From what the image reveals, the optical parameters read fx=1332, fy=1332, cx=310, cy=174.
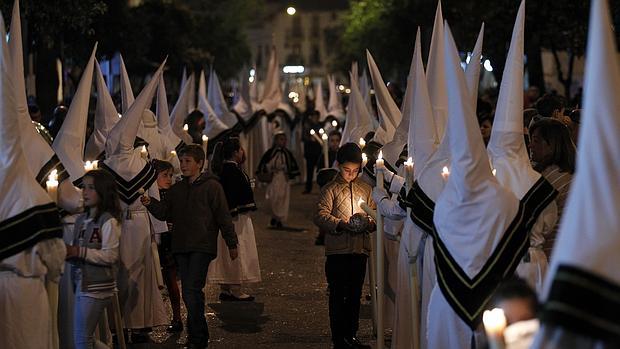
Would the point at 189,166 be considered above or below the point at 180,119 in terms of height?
below

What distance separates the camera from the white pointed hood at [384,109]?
1491 cm

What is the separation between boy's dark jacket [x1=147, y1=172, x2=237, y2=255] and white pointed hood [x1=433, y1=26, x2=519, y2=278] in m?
3.43

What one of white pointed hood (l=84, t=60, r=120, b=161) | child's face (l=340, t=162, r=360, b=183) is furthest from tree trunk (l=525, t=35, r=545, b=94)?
child's face (l=340, t=162, r=360, b=183)

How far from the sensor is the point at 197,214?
36.5 ft

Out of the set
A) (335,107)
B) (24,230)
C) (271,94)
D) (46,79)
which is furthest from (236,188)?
(335,107)

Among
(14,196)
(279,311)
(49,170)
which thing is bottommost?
(279,311)

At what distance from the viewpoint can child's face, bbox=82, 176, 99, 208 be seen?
923 centimetres

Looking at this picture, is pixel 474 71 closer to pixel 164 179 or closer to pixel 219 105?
pixel 164 179

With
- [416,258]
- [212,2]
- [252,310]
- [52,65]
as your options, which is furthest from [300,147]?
[212,2]

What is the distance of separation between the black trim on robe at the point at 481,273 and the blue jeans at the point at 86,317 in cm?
262

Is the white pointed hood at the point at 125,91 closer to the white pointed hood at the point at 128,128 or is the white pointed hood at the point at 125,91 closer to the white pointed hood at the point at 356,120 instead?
the white pointed hood at the point at 128,128

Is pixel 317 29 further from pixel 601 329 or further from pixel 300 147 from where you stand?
pixel 601 329

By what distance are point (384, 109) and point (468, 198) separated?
7.27 metres

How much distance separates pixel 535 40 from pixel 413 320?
A: 22.8 metres
